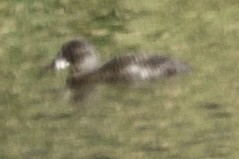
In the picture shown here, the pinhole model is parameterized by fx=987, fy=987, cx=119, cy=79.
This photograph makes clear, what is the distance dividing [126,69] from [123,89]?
0.11 m

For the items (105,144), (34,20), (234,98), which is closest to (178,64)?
(234,98)

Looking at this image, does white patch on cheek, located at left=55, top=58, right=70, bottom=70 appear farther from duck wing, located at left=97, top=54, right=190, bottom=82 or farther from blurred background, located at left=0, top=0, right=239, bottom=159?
duck wing, located at left=97, top=54, right=190, bottom=82

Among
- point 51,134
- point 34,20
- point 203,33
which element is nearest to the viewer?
point 51,134

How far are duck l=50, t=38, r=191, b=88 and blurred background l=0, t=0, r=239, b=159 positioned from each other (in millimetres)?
47

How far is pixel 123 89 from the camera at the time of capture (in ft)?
13.5

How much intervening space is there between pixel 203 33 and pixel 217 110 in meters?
0.85

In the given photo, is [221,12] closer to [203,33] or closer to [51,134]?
[203,33]

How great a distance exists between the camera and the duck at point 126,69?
4.15 m

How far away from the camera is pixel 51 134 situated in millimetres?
3738

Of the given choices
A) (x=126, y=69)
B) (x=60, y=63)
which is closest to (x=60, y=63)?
(x=60, y=63)

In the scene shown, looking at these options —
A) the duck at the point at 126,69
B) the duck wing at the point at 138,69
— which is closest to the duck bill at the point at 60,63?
the duck at the point at 126,69

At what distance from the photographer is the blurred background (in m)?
3.63

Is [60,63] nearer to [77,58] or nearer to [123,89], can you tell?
[77,58]

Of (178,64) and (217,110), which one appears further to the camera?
(178,64)
